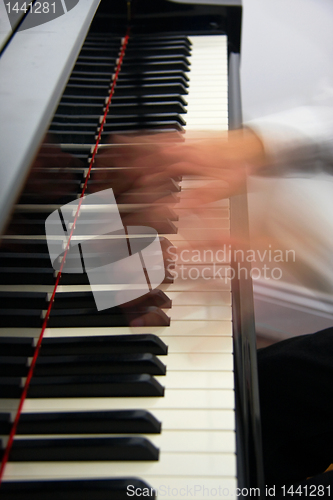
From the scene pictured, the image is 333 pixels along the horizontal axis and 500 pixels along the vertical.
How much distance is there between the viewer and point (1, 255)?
731 mm

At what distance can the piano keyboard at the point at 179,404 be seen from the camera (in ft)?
1.91

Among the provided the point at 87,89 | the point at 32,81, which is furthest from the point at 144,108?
the point at 32,81

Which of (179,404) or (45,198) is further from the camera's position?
(45,198)

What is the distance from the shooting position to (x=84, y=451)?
23.3 inches

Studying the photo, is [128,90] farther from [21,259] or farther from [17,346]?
[17,346]

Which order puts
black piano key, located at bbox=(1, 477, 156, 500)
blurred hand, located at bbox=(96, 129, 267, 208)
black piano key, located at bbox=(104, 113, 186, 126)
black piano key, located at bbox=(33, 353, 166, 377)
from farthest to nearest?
black piano key, located at bbox=(104, 113, 186, 126)
blurred hand, located at bbox=(96, 129, 267, 208)
black piano key, located at bbox=(33, 353, 166, 377)
black piano key, located at bbox=(1, 477, 156, 500)

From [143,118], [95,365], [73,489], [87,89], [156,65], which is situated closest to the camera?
[73,489]

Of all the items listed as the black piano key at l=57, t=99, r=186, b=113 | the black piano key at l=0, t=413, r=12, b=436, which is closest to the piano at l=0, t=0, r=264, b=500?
the black piano key at l=0, t=413, r=12, b=436

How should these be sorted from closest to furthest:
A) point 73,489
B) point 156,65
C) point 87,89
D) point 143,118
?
point 73,489
point 87,89
point 143,118
point 156,65

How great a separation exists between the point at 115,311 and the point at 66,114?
398 mm

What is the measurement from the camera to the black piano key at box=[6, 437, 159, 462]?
0.59 metres

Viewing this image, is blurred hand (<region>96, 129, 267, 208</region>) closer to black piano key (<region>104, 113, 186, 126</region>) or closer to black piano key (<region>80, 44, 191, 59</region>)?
black piano key (<region>104, 113, 186, 126</region>)

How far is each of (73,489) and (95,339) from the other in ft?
0.71

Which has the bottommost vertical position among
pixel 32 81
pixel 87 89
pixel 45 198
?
pixel 45 198
